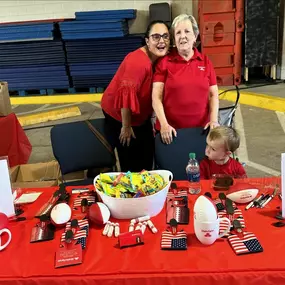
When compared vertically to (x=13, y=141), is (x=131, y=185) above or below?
above

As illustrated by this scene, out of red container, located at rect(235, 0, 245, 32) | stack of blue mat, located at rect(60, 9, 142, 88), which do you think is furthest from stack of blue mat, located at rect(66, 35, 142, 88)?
red container, located at rect(235, 0, 245, 32)

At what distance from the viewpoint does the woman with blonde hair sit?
245 centimetres

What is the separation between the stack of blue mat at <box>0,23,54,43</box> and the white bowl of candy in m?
5.50

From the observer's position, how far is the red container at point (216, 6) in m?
6.19

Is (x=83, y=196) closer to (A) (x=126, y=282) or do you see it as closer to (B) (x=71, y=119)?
(A) (x=126, y=282)

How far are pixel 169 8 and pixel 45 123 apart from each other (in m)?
3.00

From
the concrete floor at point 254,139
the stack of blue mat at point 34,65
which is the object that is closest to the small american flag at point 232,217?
the concrete floor at point 254,139

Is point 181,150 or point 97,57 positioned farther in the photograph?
point 97,57

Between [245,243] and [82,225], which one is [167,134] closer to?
[82,225]

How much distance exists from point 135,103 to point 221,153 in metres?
0.77

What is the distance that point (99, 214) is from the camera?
1.57m

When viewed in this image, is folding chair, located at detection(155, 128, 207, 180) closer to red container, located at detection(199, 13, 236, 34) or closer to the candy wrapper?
the candy wrapper

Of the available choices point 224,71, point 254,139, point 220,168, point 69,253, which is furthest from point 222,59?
point 69,253

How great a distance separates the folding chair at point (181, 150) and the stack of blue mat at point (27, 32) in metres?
4.93
